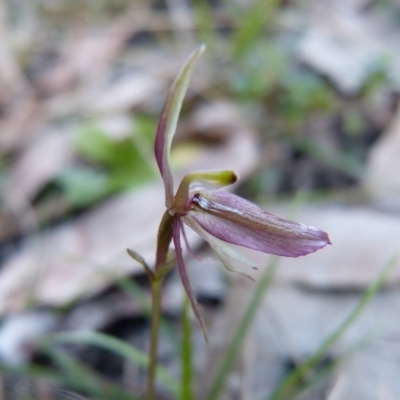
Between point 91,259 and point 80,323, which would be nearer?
point 80,323

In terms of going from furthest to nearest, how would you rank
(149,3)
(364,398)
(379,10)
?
(149,3) → (379,10) → (364,398)

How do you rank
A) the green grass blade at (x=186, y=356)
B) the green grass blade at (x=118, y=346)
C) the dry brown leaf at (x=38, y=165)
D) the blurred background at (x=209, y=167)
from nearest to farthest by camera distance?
the green grass blade at (x=186, y=356) < the green grass blade at (x=118, y=346) < the blurred background at (x=209, y=167) < the dry brown leaf at (x=38, y=165)

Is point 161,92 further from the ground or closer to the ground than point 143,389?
further from the ground

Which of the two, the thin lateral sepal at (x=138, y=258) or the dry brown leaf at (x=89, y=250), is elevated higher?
the thin lateral sepal at (x=138, y=258)

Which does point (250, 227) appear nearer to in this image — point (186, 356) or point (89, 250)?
point (186, 356)

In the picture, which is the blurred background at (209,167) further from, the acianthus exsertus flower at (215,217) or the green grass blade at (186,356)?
the acianthus exsertus flower at (215,217)

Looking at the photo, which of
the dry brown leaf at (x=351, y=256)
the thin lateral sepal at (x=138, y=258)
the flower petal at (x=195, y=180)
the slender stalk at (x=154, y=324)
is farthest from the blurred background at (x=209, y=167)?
the flower petal at (x=195, y=180)

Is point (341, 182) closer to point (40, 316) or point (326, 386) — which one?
point (326, 386)

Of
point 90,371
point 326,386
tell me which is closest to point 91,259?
point 90,371
